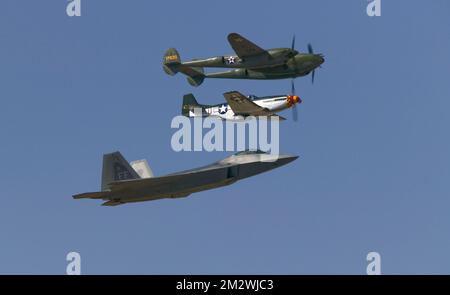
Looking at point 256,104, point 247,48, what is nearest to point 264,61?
point 247,48

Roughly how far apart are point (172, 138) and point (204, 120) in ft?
77.2

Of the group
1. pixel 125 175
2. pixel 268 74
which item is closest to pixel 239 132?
pixel 268 74

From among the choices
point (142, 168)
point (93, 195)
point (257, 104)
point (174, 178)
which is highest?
point (257, 104)

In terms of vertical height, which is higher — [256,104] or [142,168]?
[256,104]

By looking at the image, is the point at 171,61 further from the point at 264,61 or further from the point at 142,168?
the point at 142,168

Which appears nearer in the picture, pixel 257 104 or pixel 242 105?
pixel 242 105

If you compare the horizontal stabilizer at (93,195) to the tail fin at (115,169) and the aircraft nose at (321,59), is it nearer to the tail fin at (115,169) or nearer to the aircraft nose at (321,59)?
the tail fin at (115,169)

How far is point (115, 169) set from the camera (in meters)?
81.1

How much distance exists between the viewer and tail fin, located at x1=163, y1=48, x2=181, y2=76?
107250mm

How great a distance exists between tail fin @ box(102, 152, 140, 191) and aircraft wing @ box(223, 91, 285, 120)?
20378 mm

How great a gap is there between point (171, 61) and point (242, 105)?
12.1 metres

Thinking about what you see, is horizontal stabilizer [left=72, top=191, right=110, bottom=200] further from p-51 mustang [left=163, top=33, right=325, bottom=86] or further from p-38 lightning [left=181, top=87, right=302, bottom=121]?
p-51 mustang [left=163, top=33, right=325, bottom=86]
